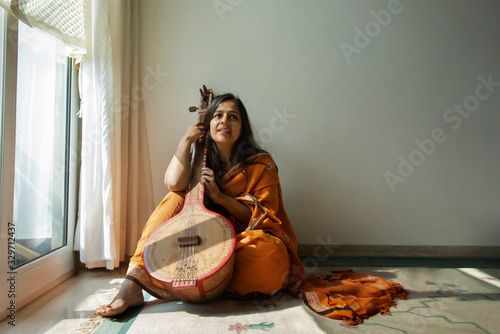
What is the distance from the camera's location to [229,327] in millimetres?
1317

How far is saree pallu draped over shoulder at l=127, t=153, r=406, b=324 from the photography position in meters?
1.54

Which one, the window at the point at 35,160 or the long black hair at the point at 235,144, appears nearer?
the window at the point at 35,160

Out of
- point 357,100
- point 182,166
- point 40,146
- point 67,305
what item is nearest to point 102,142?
point 40,146

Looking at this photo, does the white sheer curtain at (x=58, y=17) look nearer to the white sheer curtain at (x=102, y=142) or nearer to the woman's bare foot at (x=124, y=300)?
the white sheer curtain at (x=102, y=142)

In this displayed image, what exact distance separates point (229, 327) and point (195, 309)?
24 cm

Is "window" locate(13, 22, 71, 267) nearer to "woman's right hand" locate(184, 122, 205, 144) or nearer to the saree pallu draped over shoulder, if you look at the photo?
the saree pallu draped over shoulder

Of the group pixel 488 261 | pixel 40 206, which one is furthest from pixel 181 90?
pixel 488 261

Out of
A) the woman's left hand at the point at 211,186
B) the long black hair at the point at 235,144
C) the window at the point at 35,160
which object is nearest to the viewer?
the window at the point at 35,160

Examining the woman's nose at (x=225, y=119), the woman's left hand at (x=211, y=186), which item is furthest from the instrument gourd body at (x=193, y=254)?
the woman's nose at (x=225, y=119)

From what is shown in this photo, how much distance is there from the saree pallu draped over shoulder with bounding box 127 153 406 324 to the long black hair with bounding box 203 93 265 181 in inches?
3.4

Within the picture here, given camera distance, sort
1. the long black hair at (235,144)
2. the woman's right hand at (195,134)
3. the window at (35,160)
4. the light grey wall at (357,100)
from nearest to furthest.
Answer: the window at (35,160) < the woman's right hand at (195,134) < the long black hair at (235,144) < the light grey wall at (357,100)

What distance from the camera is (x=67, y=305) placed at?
5.12 feet

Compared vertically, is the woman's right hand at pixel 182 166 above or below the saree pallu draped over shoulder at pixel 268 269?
above

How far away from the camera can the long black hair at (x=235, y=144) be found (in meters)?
2.02
